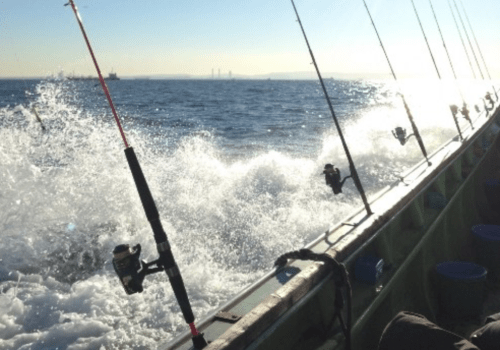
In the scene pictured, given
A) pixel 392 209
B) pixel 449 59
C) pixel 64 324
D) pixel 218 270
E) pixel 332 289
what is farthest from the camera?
pixel 449 59

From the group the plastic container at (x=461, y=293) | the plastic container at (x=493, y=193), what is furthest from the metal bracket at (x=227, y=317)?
the plastic container at (x=493, y=193)

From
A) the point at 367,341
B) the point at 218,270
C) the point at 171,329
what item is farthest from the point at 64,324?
the point at 367,341

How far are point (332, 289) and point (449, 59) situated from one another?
10744mm

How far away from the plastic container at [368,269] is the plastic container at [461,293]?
42.0 inches

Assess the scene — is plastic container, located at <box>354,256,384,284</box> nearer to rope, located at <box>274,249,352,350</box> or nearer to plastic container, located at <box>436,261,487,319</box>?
rope, located at <box>274,249,352,350</box>

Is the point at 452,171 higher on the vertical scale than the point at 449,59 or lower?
lower

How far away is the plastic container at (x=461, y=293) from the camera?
3.56 metres

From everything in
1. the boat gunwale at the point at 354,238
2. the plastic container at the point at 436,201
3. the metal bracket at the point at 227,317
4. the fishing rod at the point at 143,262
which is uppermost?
the fishing rod at the point at 143,262

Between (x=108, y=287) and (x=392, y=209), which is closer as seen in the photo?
(x=392, y=209)

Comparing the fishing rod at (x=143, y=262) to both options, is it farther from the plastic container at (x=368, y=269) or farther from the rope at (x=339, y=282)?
the plastic container at (x=368, y=269)

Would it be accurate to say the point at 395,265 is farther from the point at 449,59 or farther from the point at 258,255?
the point at 449,59

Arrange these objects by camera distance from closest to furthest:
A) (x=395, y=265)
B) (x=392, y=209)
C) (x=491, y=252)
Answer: (x=395, y=265), (x=392, y=209), (x=491, y=252)

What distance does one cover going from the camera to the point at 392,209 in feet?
11.8

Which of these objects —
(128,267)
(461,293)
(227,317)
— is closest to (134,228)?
(227,317)
